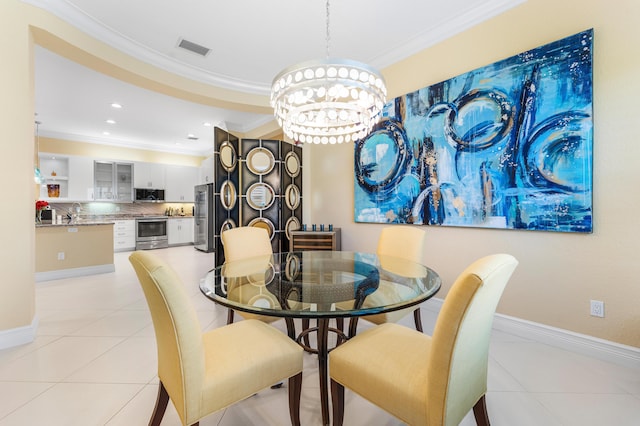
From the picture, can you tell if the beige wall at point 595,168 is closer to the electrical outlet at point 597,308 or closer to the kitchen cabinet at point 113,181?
the electrical outlet at point 597,308

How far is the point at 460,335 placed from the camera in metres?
0.87

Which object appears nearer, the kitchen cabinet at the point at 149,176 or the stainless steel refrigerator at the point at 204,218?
the stainless steel refrigerator at the point at 204,218

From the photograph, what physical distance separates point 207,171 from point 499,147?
6435 mm

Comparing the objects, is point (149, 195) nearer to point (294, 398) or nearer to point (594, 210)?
point (294, 398)

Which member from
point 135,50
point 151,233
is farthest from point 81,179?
point 135,50

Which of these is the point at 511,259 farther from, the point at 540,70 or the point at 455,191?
the point at 540,70

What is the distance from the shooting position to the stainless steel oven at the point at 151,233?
6.79 metres

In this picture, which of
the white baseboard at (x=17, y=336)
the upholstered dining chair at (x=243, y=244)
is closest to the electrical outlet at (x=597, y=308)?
the upholstered dining chair at (x=243, y=244)

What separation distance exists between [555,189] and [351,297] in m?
1.85

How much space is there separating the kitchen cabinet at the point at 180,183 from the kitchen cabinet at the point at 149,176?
0.12m

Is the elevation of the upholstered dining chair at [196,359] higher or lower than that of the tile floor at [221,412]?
Answer: higher

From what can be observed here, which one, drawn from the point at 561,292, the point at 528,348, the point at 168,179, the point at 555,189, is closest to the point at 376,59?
the point at 555,189

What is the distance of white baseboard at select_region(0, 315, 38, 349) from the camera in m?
2.10

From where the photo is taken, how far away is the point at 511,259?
1.00 m
